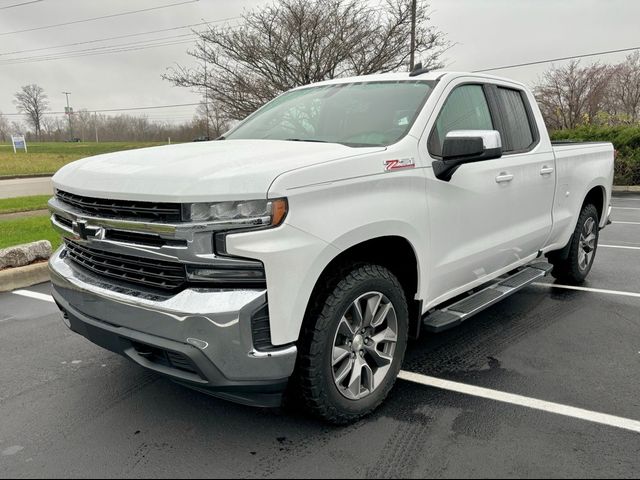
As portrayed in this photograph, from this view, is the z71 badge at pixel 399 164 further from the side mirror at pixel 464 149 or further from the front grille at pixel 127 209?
the front grille at pixel 127 209

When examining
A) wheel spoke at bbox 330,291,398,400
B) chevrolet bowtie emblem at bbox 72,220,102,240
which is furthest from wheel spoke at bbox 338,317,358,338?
chevrolet bowtie emblem at bbox 72,220,102,240

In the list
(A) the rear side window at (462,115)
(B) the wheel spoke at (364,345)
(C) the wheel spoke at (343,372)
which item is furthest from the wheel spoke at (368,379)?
(A) the rear side window at (462,115)

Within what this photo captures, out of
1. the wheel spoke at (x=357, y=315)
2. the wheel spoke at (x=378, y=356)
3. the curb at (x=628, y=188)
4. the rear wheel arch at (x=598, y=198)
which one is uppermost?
the rear wheel arch at (x=598, y=198)

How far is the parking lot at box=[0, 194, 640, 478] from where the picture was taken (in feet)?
8.06

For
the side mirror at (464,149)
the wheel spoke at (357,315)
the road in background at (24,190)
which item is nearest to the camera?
the wheel spoke at (357,315)

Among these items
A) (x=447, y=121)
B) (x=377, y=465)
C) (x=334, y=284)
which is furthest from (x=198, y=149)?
(x=377, y=465)

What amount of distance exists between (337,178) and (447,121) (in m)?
1.28

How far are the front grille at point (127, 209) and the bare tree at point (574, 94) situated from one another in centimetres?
4204

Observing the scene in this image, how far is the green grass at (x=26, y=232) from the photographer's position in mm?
7051

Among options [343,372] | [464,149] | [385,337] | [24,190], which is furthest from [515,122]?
[24,190]

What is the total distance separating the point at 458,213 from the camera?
3217mm

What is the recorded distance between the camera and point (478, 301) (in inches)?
142

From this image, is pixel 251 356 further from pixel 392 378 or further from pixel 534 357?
pixel 534 357

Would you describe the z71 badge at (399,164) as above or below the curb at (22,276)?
above
